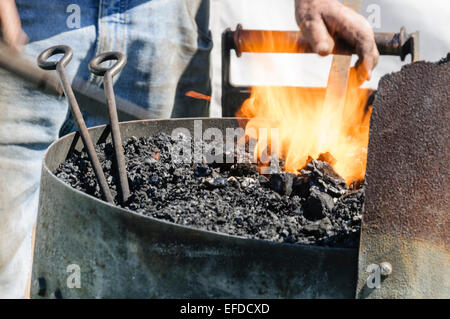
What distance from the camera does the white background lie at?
2.85 m

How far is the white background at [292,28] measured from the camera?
2850mm

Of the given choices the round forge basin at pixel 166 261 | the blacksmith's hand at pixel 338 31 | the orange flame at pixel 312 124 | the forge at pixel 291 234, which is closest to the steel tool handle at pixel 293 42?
the blacksmith's hand at pixel 338 31

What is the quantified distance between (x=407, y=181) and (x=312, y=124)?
0.78 metres

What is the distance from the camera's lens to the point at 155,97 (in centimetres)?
187

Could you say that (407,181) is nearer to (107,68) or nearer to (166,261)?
(166,261)

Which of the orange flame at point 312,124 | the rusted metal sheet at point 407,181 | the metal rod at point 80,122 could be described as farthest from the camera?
Result: the orange flame at point 312,124

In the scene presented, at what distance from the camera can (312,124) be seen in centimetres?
147

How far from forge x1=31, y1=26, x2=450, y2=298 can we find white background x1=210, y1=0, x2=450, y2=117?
2.29m

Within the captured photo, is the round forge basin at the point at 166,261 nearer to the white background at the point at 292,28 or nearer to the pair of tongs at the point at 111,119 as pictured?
the pair of tongs at the point at 111,119

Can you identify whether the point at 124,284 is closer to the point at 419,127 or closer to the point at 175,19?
the point at 419,127

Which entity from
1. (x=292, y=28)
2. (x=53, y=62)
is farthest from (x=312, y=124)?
(x=292, y=28)

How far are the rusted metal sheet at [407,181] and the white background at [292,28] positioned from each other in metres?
2.31

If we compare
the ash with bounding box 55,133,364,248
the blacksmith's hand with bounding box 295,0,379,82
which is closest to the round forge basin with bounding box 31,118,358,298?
the ash with bounding box 55,133,364,248
